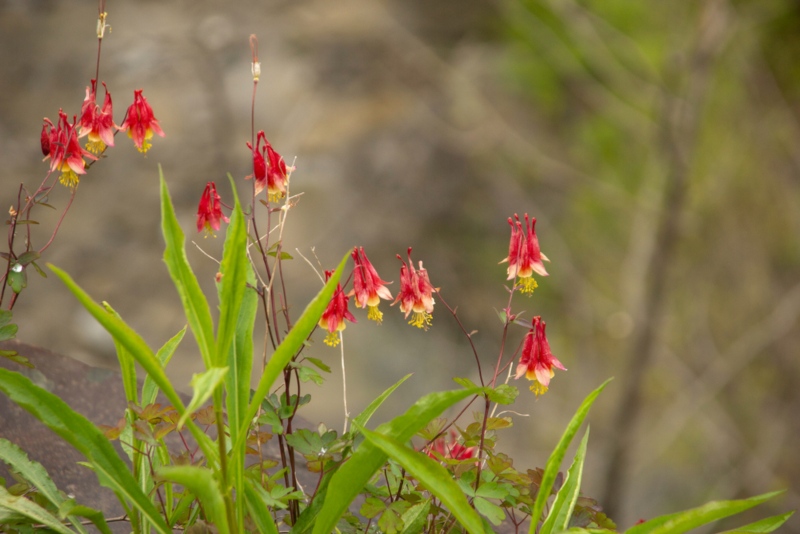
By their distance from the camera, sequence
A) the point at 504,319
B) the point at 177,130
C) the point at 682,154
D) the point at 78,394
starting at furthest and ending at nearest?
the point at 177,130 < the point at 682,154 < the point at 78,394 < the point at 504,319

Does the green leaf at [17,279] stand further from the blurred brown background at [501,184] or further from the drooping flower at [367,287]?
the blurred brown background at [501,184]

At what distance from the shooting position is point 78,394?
4.44ft

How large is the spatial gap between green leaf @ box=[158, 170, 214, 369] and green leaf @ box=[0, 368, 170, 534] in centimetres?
13

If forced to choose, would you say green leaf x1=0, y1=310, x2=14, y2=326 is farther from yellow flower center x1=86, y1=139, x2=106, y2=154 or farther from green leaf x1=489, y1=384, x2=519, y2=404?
green leaf x1=489, y1=384, x2=519, y2=404

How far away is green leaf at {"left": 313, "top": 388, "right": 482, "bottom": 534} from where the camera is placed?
0.73 m

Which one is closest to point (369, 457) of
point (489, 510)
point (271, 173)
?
point (489, 510)

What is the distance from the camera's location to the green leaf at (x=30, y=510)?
791mm

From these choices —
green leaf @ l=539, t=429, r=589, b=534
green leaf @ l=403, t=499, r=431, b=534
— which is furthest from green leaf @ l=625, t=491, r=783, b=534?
green leaf @ l=403, t=499, r=431, b=534

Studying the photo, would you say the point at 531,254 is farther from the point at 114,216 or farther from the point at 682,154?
the point at 114,216

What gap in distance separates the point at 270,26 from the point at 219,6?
30 centimetres

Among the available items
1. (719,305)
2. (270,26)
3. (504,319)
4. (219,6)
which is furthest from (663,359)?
(504,319)

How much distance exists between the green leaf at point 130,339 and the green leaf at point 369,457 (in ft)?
0.41

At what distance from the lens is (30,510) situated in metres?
0.80

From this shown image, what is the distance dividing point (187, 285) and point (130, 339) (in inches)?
3.8
